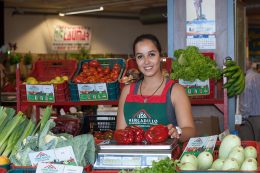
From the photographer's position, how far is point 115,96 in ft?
17.6

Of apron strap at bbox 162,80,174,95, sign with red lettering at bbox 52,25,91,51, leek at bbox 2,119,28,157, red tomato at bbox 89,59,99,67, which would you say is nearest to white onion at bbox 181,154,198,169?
apron strap at bbox 162,80,174,95

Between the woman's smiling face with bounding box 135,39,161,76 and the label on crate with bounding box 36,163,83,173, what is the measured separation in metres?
1.14

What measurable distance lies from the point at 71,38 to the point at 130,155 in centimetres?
1273

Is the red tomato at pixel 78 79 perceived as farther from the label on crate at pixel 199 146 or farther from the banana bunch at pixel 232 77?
the label on crate at pixel 199 146

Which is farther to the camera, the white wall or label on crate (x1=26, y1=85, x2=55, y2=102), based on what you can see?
the white wall

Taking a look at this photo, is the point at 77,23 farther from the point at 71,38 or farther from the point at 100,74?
the point at 100,74

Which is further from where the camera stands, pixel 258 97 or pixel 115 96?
pixel 258 97

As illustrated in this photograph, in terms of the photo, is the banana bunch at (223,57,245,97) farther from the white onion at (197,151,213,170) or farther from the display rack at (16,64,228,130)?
the white onion at (197,151,213,170)

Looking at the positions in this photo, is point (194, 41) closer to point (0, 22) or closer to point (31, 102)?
point (31, 102)

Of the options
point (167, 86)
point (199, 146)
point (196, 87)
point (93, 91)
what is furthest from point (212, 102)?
point (199, 146)

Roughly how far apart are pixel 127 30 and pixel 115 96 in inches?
409

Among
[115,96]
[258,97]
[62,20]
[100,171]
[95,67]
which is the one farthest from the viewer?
[62,20]

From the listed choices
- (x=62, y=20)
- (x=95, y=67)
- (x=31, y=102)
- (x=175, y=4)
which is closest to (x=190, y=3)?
(x=175, y=4)

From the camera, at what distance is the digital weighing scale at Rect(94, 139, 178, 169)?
2420mm
